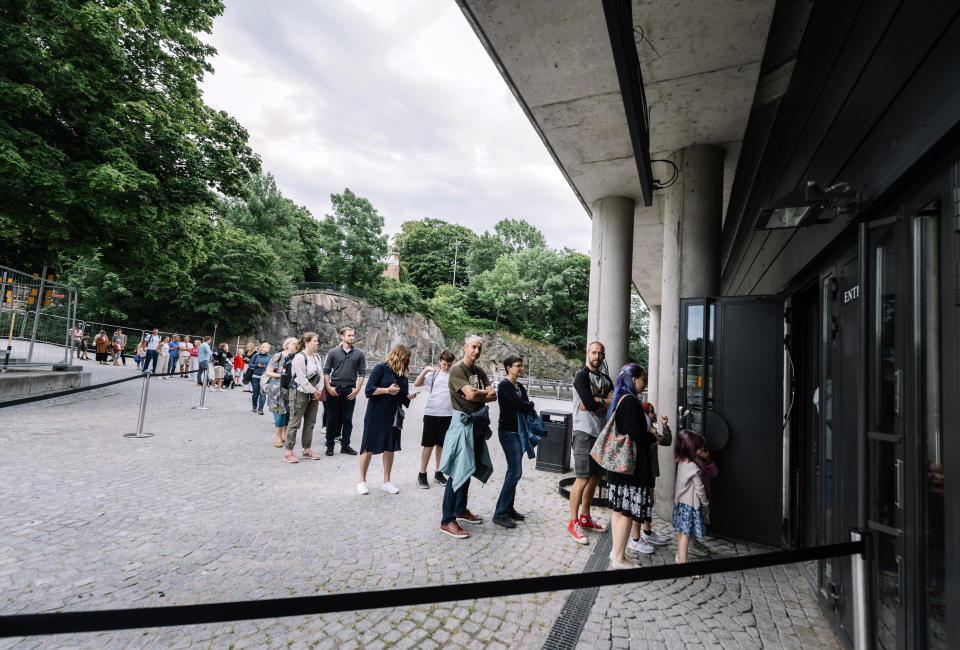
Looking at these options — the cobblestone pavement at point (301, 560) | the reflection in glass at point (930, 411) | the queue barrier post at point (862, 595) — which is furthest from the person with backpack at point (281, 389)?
the reflection in glass at point (930, 411)

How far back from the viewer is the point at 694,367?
16.4 feet

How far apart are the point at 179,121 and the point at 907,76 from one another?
15.5 m

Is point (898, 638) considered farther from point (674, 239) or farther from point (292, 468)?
point (292, 468)

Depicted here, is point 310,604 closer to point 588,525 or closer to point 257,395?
point 588,525

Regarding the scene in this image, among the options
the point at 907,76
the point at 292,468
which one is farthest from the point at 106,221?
the point at 907,76

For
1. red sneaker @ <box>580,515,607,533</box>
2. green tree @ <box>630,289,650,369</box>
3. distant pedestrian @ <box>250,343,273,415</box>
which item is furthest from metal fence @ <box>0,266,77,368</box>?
green tree @ <box>630,289,650,369</box>

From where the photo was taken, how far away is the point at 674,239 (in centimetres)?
547

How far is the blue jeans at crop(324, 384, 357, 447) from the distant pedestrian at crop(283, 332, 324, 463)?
25cm

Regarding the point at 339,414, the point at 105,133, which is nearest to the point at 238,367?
the point at 105,133

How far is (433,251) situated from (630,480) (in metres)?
57.2

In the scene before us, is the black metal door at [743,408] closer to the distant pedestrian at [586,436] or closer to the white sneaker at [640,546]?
the white sneaker at [640,546]

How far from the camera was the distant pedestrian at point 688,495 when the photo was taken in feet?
12.4

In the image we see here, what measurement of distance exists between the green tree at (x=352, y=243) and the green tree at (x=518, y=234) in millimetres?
19238

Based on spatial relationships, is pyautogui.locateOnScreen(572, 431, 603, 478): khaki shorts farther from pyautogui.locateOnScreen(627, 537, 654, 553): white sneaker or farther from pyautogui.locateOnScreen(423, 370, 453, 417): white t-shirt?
pyautogui.locateOnScreen(423, 370, 453, 417): white t-shirt
